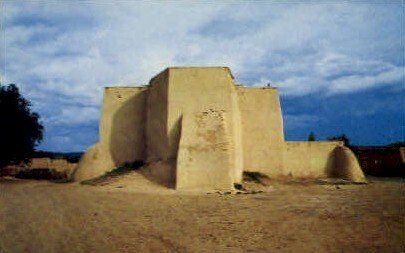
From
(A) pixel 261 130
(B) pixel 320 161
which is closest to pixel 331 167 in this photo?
(B) pixel 320 161

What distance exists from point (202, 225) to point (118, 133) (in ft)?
41.0

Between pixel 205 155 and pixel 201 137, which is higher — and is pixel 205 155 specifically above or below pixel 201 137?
below

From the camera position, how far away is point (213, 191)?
1335cm

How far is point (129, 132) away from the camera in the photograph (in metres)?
19.1

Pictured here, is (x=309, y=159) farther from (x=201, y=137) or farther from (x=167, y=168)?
(x=167, y=168)

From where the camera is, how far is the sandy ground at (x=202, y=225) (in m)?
6.18

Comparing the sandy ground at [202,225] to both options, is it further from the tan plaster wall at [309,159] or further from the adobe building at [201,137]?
the tan plaster wall at [309,159]

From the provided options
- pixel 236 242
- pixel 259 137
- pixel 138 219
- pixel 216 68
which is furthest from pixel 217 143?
pixel 236 242

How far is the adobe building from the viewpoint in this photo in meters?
14.6

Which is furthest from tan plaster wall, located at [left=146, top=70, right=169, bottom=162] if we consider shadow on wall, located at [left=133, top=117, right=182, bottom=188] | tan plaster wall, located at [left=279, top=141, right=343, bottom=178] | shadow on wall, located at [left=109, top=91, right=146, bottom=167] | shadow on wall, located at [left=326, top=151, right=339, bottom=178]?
shadow on wall, located at [left=326, top=151, right=339, bottom=178]

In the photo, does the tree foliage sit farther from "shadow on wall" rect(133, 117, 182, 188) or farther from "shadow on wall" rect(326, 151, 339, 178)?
"shadow on wall" rect(326, 151, 339, 178)

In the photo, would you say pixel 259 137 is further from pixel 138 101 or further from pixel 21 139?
pixel 21 139

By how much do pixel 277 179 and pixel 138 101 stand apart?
849cm

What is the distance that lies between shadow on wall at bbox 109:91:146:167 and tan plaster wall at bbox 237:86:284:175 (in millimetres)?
5435
